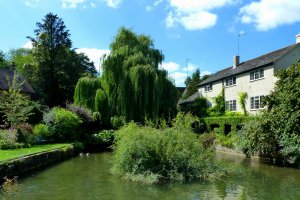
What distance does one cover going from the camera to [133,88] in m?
30.8

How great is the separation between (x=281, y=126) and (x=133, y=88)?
14107 millimetres

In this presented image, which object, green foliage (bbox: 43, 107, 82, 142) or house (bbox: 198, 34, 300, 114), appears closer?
green foliage (bbox: 43, 107, 82, 142)

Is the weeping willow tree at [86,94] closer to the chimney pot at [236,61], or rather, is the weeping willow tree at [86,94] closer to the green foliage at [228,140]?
the green foliage at [228,140]

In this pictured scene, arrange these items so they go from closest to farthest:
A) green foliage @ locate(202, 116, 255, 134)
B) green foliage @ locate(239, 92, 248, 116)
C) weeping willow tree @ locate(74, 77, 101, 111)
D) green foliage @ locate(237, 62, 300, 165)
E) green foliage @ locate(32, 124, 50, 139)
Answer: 1. green foliage @ locate(237, 62, 300, 165)
2. green foliage @ locate(32, 124, 50, 139)
3. green foliage @ locate(202, 116, 255, 134)
4. weeping willow tree @ locate(74, 77, 101, 111)
5. green foliage @ locate(239, 92, 248, 116)

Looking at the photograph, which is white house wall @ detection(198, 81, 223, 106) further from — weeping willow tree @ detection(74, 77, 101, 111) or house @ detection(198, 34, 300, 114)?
weeping willow tree @ detection(74, 77, 101, 111)

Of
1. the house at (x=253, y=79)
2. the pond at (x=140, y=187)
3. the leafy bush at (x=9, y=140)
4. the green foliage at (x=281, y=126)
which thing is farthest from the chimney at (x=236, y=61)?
A: the leafy bush at (x=9, y=140)

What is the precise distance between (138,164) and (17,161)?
5.17 metres

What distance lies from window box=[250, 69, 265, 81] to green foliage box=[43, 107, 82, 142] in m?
16.8

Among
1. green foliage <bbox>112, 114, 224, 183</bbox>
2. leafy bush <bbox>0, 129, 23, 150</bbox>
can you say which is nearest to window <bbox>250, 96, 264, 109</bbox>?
green foliage <bbox>112, 114, 224, 183</bbox>

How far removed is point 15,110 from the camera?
24.0 metres

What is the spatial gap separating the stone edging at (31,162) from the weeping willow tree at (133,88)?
942 cm

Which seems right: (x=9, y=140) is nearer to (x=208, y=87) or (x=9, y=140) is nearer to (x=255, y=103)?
(x=255, y=103)

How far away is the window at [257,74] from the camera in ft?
106

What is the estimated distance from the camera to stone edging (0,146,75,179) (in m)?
14.2
